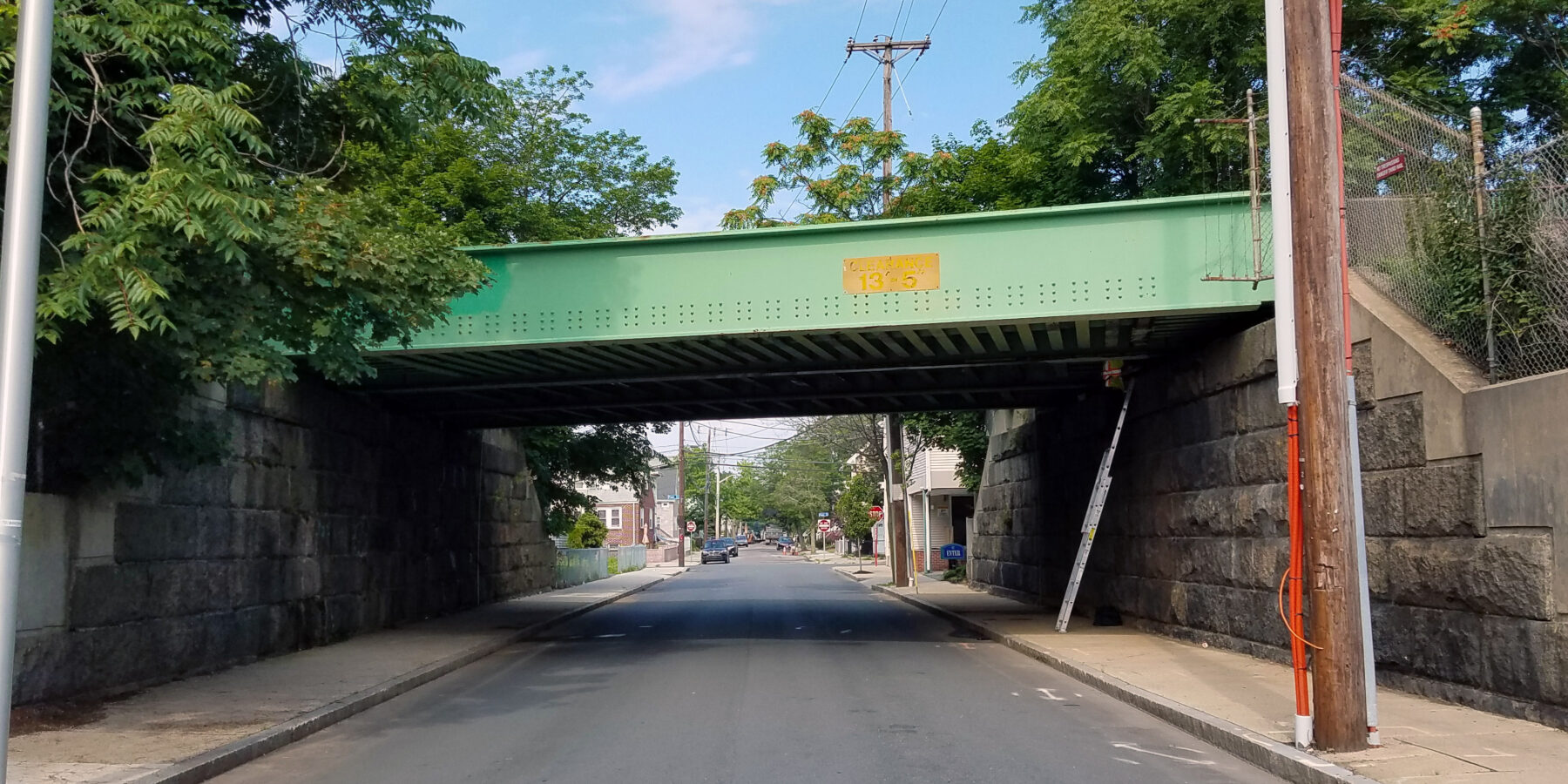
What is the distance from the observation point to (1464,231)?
1072cm

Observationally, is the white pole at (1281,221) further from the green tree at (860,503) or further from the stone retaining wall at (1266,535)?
the green tree at (860,503)

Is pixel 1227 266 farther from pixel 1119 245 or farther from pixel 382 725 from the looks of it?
pixel 382 725

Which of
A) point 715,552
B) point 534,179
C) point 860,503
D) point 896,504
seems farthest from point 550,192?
point 715,552

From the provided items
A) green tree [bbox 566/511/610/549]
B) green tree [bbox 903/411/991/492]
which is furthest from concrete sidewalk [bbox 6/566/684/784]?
green tree [bbox 566/511/610/549]

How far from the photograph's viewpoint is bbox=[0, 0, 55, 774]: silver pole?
6156 mm

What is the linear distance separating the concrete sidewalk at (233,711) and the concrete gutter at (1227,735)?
286 inches

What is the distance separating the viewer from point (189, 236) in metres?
7.49

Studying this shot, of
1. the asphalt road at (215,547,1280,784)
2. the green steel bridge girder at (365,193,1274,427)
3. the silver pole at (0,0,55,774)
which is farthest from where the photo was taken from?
the green steel bridge girder at (365,193,1274,427)

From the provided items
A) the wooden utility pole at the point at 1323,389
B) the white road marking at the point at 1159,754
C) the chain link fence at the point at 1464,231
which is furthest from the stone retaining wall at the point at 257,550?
the chain link fence at the point at 1464,231

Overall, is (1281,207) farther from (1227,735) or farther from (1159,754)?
(1159,754)

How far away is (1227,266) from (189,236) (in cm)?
1065

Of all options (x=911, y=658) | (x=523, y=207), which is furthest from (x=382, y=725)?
(x=523, y=207)

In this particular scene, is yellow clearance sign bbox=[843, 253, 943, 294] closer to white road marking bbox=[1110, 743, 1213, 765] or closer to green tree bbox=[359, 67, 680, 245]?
white road marking bbox=[1110, 743, 1213, 765]

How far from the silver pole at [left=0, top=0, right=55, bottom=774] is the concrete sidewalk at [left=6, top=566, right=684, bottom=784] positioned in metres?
1.93
